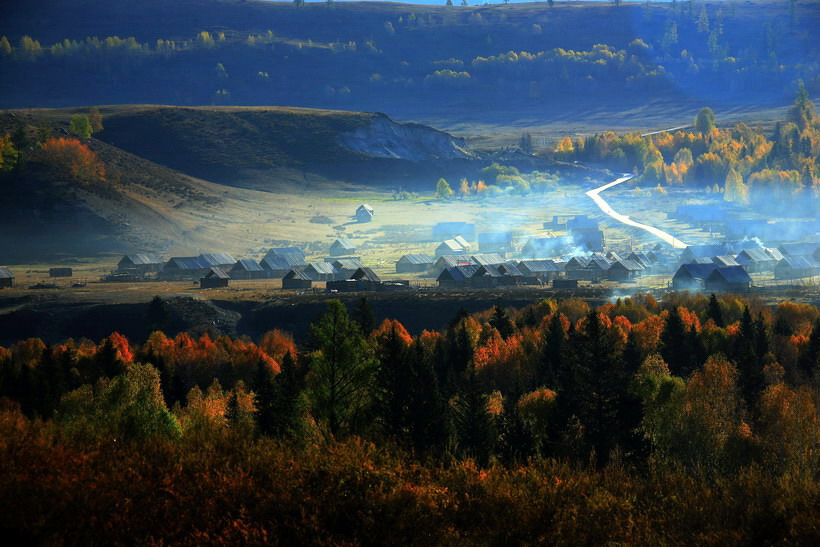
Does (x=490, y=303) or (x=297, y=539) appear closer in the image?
(x=297, y=539)

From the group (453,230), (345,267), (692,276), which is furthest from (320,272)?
(453,230)

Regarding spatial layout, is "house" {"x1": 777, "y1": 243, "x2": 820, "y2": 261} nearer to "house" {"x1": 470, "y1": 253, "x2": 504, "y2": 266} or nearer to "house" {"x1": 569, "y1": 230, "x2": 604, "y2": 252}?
"house" {"x1": 569, "y1": 230, "x2": 604, "y2": 252}

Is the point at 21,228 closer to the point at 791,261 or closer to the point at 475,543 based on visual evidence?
the point at 791,261

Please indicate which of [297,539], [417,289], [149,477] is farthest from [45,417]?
[417,289]

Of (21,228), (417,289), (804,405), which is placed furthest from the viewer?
(21,228)

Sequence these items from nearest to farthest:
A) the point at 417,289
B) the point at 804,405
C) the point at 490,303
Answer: the point at 804,405
the point at 490,303
the point at 417,289

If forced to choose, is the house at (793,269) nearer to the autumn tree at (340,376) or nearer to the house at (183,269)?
the house at (183,269)

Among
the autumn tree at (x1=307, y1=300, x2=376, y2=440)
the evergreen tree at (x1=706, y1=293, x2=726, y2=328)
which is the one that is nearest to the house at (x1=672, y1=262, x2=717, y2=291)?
the evergreen tree at (x1=706, y1=293, x2=726, y2=328)

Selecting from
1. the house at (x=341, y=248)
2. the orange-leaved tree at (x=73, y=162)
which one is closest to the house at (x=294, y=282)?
the house at (x=341, y=248)
